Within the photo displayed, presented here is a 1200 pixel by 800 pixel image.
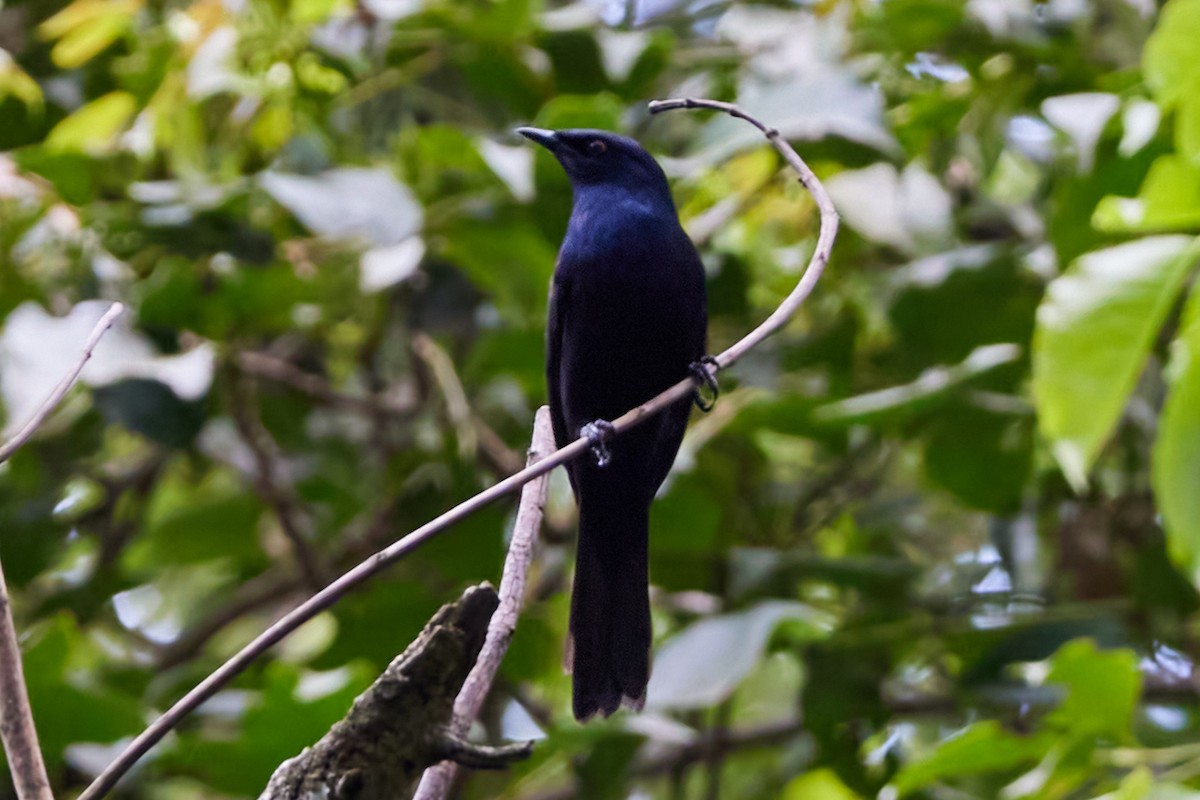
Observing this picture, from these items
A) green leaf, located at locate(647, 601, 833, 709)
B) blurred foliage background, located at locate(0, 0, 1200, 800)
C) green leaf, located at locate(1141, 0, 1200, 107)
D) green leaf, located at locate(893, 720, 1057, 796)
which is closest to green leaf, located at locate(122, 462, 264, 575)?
blurred foliage background, located at locate(0, 0, 1200, 800)

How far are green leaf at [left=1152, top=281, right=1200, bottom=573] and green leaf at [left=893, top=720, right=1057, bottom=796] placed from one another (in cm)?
81

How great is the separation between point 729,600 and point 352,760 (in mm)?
2315

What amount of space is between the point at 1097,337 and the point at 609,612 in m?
0.90

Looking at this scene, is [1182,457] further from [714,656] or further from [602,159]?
[602,159]

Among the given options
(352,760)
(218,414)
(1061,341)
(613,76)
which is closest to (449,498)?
(218,414)

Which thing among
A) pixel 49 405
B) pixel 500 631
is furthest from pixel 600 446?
pixel 49 405

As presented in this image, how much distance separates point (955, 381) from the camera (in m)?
3.36

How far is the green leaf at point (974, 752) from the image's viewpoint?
2766 millimetres

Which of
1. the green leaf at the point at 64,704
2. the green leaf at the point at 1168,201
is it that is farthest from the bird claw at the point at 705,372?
the green leaf at the point at 64,704

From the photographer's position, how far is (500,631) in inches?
74.0

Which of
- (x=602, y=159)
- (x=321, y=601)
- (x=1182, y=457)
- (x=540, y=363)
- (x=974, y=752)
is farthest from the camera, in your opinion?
(x=540, y=363)

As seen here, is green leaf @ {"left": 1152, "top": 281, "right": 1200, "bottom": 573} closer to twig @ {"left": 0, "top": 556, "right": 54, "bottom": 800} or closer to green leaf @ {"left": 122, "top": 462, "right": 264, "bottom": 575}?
twig @ {"left": 0, "top": 556, "right": 54, "bottom": 800}

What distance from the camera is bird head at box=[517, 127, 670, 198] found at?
3031 mm

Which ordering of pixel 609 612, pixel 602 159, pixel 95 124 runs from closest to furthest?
pixel 609 612, pixel 602 159, pixel 95 124
